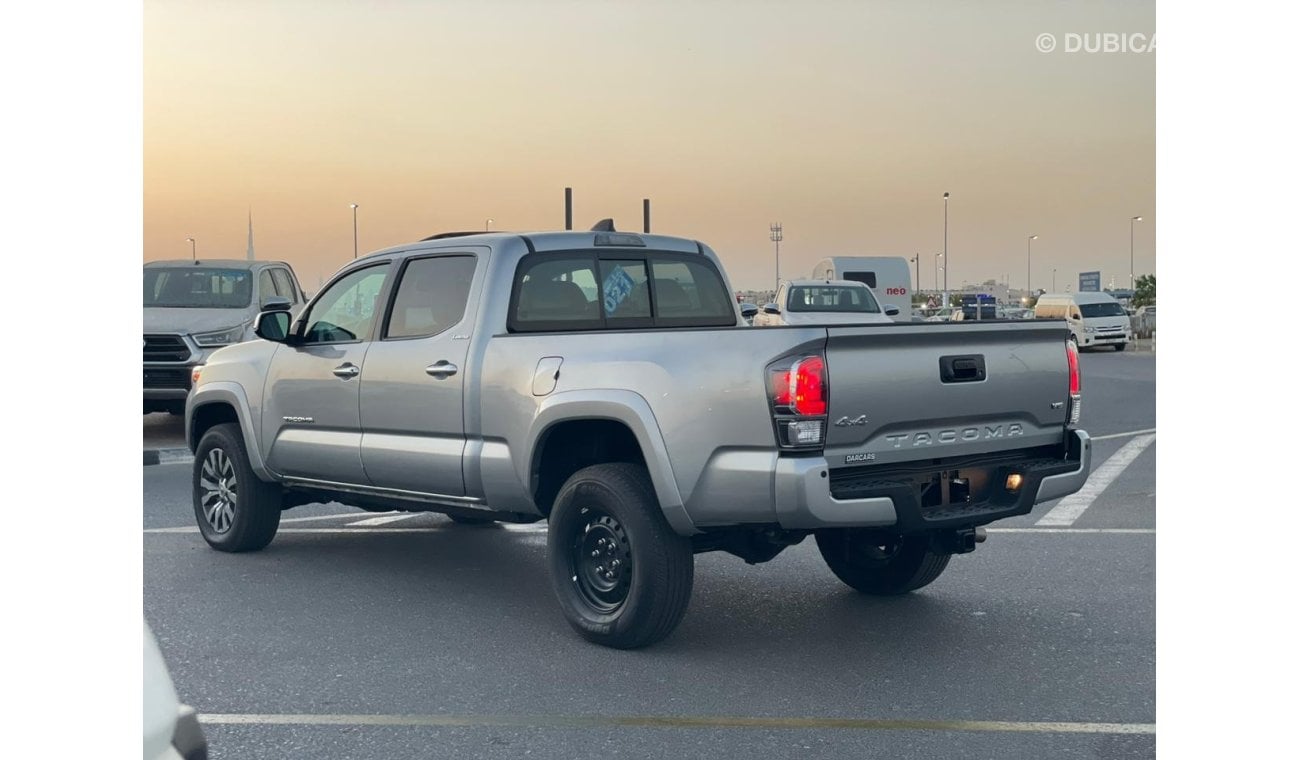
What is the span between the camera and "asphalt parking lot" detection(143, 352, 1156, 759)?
4.89 m

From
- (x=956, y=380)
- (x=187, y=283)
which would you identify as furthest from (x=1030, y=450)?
(x=187, y=283)

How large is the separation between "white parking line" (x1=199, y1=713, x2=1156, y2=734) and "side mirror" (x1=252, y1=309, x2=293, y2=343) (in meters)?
3.38

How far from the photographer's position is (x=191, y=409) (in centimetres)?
908

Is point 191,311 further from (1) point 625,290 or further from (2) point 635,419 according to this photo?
(2) point 635,419

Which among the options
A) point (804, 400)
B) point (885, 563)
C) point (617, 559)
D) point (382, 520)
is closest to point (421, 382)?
point (617, 559)

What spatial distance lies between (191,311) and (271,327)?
345 inches

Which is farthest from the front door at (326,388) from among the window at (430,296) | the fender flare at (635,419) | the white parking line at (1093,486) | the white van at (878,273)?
the white van at (878,273)

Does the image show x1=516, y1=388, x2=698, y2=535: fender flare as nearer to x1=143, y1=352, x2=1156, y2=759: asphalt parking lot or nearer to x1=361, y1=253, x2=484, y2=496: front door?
x1=143, y1=352, x2=1156, y2=759: asphalt parking lot

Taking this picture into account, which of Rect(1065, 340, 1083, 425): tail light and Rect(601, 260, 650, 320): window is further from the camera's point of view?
Rect(601, 260, 650, 320): window

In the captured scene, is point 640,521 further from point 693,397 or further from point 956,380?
point 956,380

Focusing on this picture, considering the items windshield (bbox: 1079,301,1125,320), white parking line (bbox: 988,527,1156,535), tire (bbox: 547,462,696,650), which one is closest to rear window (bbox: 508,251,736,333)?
tire (bbox: 547,462,696,650)

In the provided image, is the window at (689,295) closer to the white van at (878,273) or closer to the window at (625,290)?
the window at (625,290)
